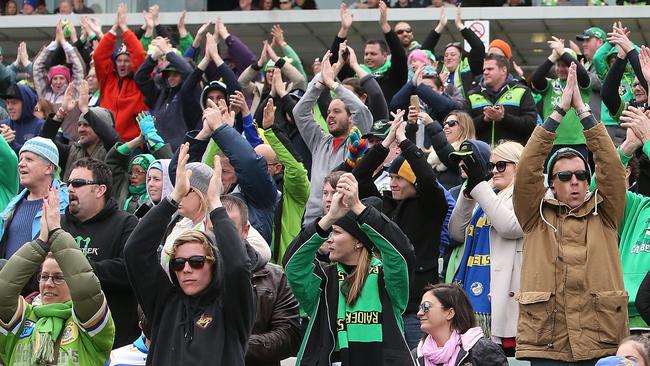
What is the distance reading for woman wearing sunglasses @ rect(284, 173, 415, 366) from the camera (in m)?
7.56

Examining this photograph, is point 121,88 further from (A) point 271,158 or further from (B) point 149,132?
(A) point 271,158

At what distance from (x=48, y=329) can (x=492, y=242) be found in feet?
9.83

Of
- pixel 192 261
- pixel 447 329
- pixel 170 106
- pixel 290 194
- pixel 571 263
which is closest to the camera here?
pixel 192 261

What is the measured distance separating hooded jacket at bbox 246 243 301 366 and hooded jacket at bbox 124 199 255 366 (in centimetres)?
73

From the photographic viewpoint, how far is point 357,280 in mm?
7762

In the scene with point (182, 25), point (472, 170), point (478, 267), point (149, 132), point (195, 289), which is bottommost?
point (195, 289)

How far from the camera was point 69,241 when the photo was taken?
Result: 24.2 ft

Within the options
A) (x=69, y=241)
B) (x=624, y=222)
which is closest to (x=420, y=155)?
(x=624, y=222)

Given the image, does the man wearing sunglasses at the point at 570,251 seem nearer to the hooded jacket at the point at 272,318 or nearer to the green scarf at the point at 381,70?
the hooded jacket at the point at 272,318

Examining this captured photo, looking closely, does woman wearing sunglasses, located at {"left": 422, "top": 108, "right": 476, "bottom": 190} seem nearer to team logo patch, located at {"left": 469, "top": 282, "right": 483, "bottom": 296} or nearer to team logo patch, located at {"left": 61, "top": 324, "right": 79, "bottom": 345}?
team logo patch, located at {"left": 469, "top": 282, "right": 483, "bottom": 296}

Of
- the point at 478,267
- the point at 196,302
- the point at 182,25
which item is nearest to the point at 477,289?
the point at 478,267

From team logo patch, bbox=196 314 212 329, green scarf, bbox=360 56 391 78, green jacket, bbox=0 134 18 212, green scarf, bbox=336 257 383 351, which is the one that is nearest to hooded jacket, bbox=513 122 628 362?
green scarf, bbox=336 257 383 351

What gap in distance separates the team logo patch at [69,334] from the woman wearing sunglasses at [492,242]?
8.91 feet

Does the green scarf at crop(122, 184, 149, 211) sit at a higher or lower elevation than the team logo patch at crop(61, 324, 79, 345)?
higher
